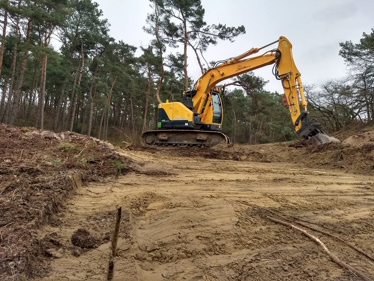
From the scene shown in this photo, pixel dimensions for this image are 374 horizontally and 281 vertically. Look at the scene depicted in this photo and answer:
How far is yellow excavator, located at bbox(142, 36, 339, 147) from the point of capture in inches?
420

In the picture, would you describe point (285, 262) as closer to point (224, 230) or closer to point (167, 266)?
point (224, 230)

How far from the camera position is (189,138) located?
12758 mm

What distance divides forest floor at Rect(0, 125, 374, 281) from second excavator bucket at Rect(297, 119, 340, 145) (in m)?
4.05

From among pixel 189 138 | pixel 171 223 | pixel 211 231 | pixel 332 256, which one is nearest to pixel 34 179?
pixel 171 223

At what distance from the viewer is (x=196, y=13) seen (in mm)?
20484

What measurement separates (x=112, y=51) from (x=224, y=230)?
30031 millimetres

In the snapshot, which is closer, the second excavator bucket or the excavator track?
the second excavator bucket

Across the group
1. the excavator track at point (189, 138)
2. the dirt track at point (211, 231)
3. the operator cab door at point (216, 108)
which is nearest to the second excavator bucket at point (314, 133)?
the excavator track at point (189, 138)

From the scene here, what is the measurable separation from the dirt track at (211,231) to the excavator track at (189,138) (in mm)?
7154

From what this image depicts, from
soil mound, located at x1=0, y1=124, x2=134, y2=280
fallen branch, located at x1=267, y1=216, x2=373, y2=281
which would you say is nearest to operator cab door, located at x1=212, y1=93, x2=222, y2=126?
soil mound, located at x1=0, y1=124, x2=134, y2=280

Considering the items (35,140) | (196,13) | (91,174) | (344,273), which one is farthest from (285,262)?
(196,13)

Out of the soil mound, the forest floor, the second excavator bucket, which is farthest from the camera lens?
the second excavator bucket

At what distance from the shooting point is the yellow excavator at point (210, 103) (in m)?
10.7

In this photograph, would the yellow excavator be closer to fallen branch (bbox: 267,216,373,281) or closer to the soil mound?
the soil mound
